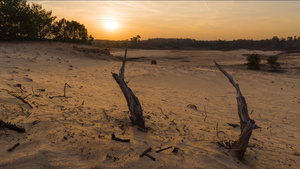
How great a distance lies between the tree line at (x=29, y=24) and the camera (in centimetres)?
2261

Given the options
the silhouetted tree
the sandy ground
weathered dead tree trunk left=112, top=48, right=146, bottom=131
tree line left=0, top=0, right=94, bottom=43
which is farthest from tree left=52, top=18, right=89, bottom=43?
weathered dead tree trunk left=112, top=48, right=146, bottom=131

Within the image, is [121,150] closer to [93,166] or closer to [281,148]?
[93,166]

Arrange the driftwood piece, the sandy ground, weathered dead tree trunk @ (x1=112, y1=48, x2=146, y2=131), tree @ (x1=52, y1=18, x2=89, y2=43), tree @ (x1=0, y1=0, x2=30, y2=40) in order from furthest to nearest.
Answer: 1. tree @ (x1=52, y1=18, x2=89, y2=43)
2. tree @ (x1=0, y1=0, x2=30, y2=40)
3. weathered dead tree trunk @ (x1=112, y1=48, x2=146, y2=131)
4. the driftwood piece
5. the sandy ground

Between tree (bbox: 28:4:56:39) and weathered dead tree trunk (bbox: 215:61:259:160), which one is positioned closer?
weathered dead tree trunk (bbox: 215:61:259:160)

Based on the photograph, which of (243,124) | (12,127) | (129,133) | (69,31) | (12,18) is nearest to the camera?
(12,127)

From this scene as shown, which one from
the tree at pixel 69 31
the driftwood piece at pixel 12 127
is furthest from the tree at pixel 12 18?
the driftwood piece at pixel 12 127

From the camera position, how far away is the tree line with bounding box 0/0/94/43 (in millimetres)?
22609

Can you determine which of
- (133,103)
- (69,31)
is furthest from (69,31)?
(133,103)

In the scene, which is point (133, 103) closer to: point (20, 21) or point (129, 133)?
point (129, 133)

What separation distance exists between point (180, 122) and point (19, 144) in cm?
365

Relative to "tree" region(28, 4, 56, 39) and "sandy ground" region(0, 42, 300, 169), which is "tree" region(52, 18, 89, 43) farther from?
"sandy ground" region(0, 42, 300, 169)

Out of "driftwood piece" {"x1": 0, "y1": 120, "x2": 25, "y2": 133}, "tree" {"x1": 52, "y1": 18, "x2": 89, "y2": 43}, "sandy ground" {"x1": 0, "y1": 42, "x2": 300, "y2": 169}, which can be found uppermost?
"tree" {"x1": 52, "y1": 18, "x2": 89, "y2": 43}

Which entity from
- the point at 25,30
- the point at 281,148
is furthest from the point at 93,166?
the point at 25,30

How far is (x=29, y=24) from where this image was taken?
23500 mm
